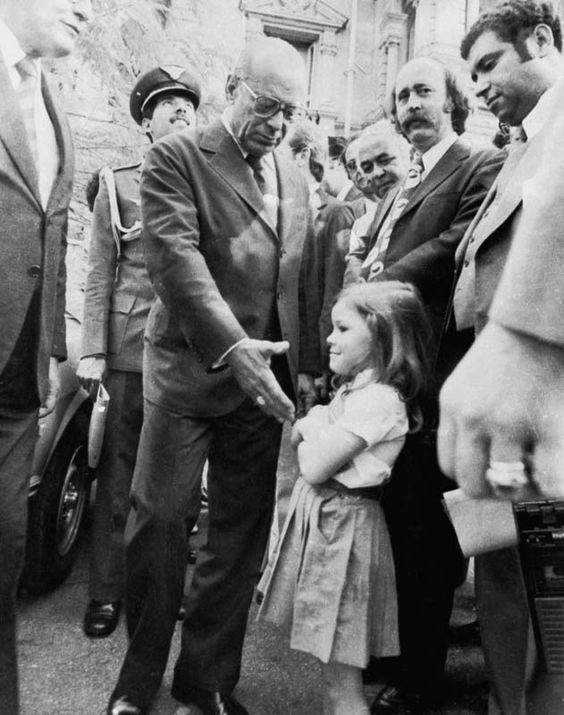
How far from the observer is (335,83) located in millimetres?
19125

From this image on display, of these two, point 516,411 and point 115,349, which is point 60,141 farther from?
point 516,411

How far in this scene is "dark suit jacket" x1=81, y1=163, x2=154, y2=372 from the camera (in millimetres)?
3016

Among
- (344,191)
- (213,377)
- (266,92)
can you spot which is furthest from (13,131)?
(344,191)

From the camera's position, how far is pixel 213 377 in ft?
7.09

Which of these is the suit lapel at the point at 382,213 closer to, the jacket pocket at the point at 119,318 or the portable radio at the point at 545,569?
the jacket pocket at the point at 119,318

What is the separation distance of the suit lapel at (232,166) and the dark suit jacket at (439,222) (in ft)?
1.58

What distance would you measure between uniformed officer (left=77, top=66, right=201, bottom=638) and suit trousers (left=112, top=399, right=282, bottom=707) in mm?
767

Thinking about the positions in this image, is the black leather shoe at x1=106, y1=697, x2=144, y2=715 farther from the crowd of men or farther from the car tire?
the car tire

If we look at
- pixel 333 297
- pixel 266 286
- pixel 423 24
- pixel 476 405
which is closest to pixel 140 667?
pixel 266 286

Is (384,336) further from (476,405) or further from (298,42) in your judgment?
(298,42)

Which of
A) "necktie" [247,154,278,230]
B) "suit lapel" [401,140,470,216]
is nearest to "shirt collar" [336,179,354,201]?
"suit lapel" [401,140,470,216]

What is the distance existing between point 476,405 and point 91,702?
189 cm

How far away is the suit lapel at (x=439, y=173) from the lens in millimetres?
2480

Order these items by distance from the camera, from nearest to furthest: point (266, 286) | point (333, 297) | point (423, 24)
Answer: point (266, 286)
point (333, 297)
point (423, 24)
